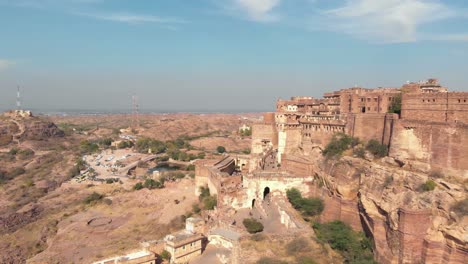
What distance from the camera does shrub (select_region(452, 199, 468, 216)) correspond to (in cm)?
1902

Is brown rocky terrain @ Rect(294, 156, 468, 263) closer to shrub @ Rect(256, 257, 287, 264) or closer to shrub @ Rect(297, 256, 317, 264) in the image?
shrub @ Rect(297, 256, 317, 264)

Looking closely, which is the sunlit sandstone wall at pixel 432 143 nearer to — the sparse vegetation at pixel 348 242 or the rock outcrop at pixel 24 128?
the sparse vegetation at pixel 348 242

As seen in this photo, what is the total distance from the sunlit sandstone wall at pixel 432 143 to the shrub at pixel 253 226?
34.4 ft

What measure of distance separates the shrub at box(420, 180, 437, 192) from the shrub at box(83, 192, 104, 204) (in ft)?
128

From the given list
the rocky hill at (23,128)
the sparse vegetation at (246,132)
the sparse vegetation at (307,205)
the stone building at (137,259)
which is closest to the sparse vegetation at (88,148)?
the rocky hill at (23,128)

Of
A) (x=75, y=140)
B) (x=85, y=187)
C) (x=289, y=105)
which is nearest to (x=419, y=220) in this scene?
(x=289, y=105)

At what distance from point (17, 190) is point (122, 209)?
20.5 meters

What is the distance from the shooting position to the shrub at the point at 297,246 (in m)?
20.7

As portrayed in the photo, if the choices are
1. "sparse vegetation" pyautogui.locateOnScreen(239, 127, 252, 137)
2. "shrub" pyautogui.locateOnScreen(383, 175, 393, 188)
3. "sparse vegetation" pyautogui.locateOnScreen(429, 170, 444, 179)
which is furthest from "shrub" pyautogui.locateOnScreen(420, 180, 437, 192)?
"sparse vegetation" pyautogui.locateOnScreen(239, 127, 252, 137)

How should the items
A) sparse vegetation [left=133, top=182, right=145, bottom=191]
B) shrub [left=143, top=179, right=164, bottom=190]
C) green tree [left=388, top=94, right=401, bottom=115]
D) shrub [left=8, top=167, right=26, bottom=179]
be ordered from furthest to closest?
shrub [left=8, top=167, right=26, bottom=179]
sparse vegetation [left=133, top=182, right=145, bottom=191]
shrub [left=143, top=179, right=164, bottom=190]
green tree [left=388, top=94, right=401, bottom=115]

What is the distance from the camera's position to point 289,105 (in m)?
41.1

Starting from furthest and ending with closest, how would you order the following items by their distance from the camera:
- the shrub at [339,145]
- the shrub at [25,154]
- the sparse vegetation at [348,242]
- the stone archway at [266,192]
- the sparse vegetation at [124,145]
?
the sparse vegetation at [124,145], the shrub at [25,154], the shrub at [339,145], the stone archway at [266,192], the sparse vegetation at [348,242]

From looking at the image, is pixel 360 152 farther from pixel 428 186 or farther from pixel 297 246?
pixel 297 246

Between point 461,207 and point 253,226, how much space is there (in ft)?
38.1
